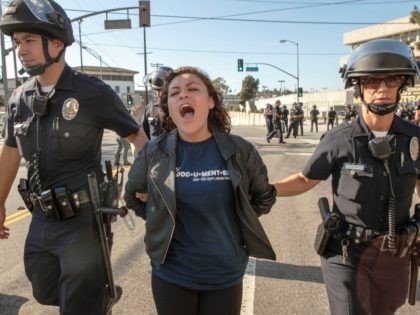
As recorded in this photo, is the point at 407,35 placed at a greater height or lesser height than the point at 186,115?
greater

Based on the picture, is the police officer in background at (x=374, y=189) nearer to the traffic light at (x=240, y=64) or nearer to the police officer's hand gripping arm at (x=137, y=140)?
the police officer's hand gripping arm at (x=137, y=140)

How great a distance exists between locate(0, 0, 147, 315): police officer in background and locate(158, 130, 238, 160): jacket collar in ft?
2.12

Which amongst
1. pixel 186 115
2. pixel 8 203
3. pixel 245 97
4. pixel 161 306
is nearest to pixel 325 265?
pixel 161 306

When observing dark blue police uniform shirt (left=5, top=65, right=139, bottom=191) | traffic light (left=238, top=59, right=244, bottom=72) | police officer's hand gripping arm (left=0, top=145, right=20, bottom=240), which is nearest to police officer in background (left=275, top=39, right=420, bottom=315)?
dark blue police uniform shirt (left=5, top=65, right=139, bottom=191)

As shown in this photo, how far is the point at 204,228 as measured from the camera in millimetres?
2234

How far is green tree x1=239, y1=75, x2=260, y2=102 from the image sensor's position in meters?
92.8

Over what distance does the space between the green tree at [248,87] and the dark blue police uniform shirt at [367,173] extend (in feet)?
300

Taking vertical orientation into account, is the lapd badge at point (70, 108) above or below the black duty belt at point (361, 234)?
above

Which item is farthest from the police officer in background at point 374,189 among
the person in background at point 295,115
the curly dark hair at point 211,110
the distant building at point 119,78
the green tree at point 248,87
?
the distant building at point 119,78

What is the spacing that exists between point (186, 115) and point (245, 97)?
3665 inches

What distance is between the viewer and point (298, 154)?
603 inches

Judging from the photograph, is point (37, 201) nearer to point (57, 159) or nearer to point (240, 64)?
point (57, 159)

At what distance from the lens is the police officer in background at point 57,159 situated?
261cm

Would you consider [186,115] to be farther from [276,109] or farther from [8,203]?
[276,109]
